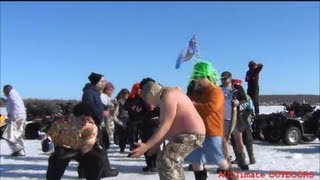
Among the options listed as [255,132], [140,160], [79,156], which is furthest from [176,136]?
[255,132]

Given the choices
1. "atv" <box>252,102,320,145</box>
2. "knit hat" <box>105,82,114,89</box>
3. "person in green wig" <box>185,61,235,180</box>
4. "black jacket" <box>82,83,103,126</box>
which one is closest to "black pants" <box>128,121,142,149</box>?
"knit hat" <box>105,82,114,89</box>

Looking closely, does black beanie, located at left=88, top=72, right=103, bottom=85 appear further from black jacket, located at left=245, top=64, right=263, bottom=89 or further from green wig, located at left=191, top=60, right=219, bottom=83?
black jacket, located at left=245, top=64, right=263, bottom=89

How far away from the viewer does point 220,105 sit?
6.35 m

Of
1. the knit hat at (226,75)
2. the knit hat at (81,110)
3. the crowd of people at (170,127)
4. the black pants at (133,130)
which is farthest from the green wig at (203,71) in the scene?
the black pants at (133,130)

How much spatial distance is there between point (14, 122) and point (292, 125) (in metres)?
6.85

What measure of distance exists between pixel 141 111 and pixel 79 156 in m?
3.18

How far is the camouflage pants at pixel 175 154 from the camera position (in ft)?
17.3

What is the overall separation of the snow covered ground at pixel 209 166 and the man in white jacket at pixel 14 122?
10.3 inches

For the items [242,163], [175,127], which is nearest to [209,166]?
[242,163]

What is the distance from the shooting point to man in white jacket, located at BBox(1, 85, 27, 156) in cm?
1145

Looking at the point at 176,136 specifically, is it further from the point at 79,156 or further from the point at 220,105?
the point at 79,156

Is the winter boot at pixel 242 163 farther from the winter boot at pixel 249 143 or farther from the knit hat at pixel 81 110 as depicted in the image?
the knit hat at pixel 81 110

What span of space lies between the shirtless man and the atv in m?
8.10

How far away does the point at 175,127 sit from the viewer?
5398mm
